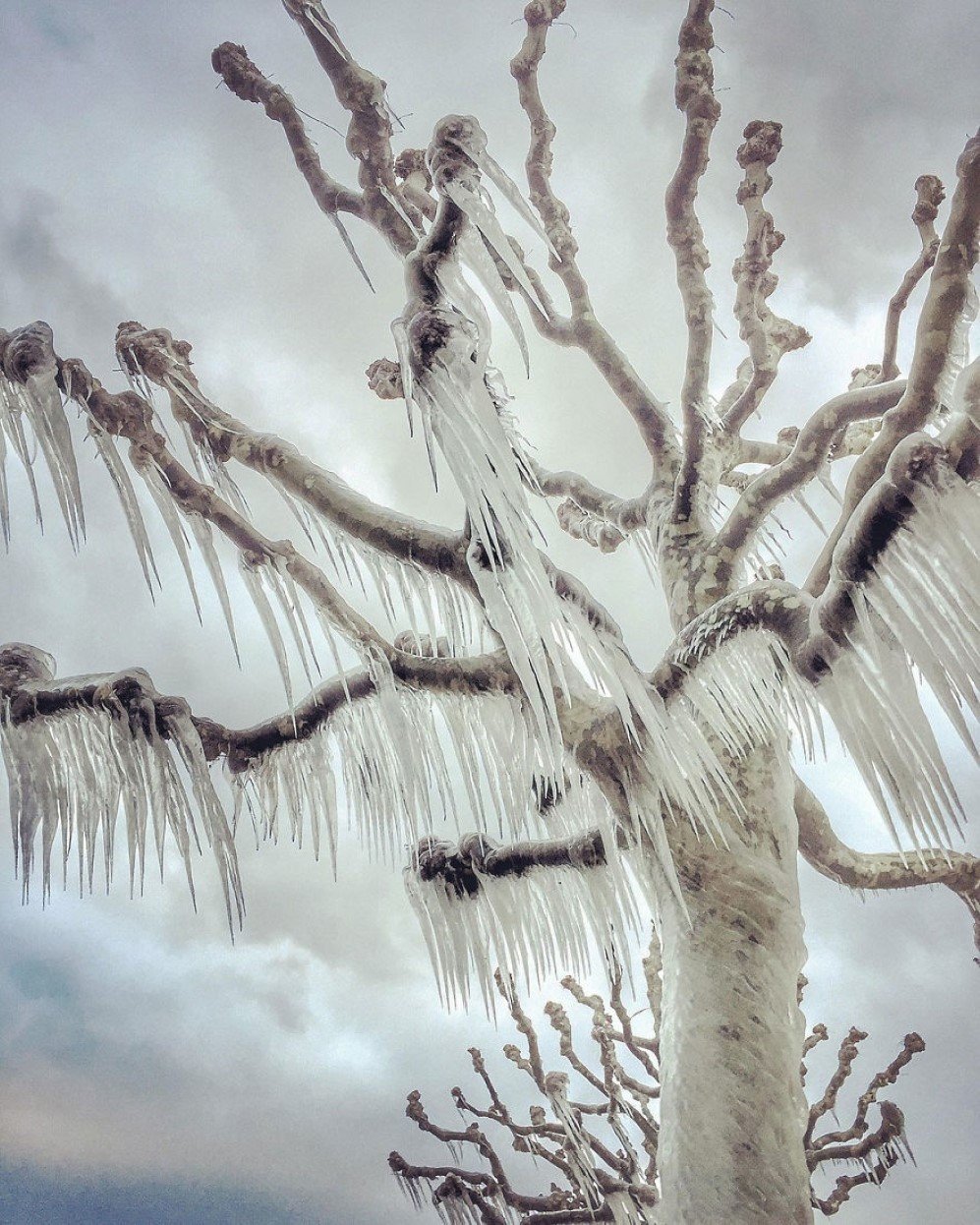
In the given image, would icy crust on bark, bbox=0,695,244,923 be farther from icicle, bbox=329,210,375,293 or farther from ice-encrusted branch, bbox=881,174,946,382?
ice-encrusted branch, bbox=881,174,946,382

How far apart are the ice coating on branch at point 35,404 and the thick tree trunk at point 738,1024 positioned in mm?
2338

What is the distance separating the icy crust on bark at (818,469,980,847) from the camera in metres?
1.59

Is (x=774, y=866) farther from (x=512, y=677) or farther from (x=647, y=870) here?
(x=512, y=677)

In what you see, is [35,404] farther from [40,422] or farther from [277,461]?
[277,461]

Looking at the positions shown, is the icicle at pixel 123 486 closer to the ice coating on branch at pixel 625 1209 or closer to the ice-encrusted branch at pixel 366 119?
the ice-encrusted branch at pixel 366 119

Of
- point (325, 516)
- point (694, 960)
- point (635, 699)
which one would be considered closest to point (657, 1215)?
point (694, 960)

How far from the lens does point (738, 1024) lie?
7.04 feet

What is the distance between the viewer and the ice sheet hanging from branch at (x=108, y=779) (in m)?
2.58

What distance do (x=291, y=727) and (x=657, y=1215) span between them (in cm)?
178

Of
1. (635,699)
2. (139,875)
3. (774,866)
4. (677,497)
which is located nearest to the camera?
(635,699)

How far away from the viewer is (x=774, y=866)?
247cm

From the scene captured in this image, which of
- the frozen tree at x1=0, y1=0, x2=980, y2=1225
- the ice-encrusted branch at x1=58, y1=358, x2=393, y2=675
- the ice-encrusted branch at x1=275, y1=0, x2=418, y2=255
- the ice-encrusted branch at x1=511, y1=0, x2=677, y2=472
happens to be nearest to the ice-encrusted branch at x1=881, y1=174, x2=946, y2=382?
the frozen tree at x1=0, y1=0, x2=980, y2=1225

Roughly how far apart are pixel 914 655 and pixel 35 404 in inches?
106

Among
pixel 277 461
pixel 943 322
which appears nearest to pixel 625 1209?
pixel 277 461
